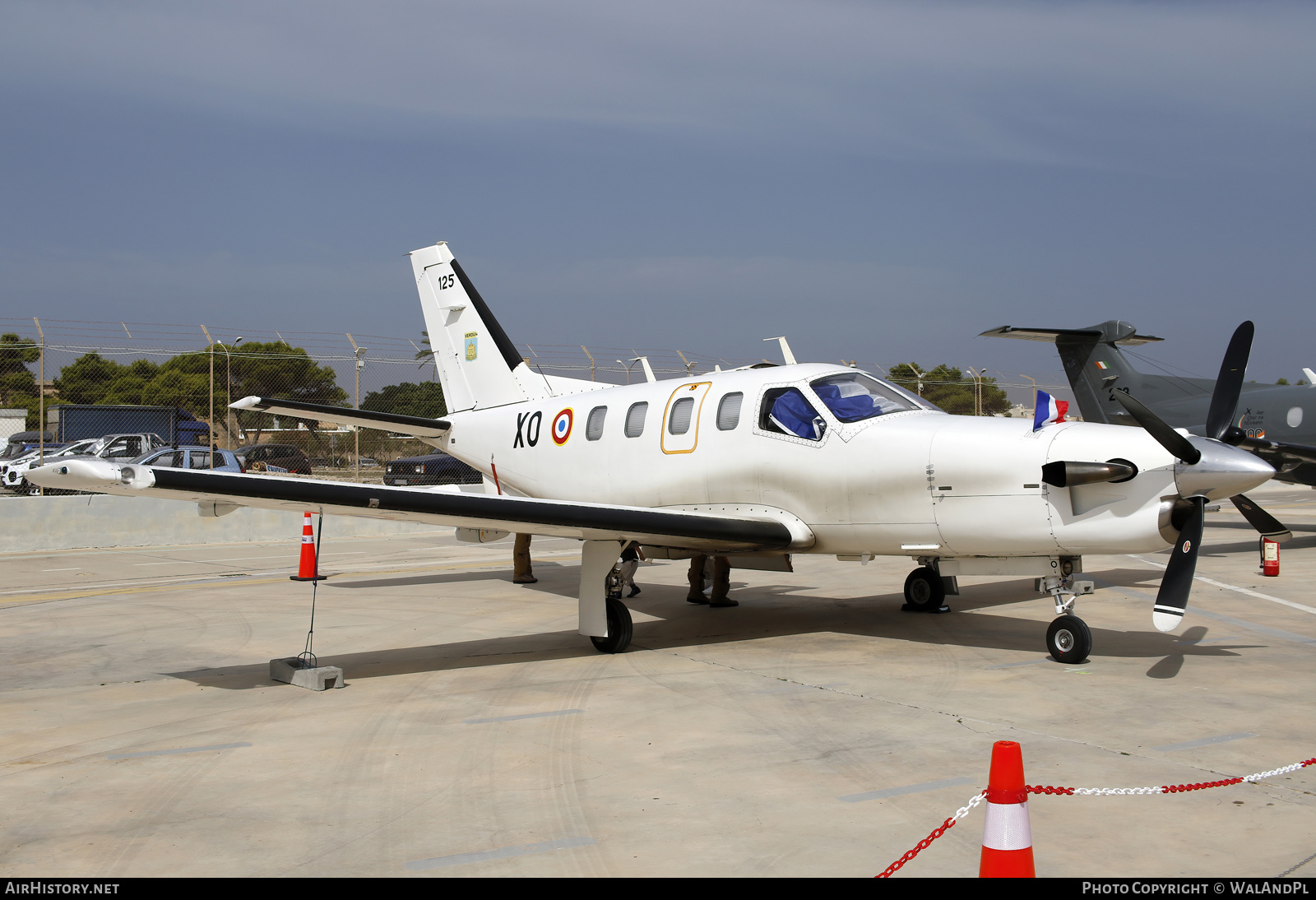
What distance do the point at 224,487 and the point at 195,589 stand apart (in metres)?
7.09

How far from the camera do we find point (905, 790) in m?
4.84

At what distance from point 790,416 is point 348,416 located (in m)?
5.75

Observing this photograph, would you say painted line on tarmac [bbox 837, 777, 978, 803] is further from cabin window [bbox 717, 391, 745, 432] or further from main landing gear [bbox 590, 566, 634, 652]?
cabin window [bbox 717, 391, 745, 432]

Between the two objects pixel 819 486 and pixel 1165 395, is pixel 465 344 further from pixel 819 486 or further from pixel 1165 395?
pixel 1165 395

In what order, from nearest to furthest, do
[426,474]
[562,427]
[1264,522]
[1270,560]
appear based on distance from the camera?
[1264,522]
[562,427]
[1270,560]
[426,474]

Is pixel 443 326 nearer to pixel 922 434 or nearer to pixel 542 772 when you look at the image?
pixel 922 434

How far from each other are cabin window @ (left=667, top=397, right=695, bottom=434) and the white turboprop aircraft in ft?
0.08

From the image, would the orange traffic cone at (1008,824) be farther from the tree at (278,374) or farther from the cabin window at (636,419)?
the tree at (278,374)

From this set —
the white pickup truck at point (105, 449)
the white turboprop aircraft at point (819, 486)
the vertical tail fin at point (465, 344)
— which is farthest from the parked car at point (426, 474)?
the white turboprop aircraft at point (819, 486)

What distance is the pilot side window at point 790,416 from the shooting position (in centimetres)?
912

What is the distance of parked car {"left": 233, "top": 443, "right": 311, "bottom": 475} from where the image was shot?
949 inches

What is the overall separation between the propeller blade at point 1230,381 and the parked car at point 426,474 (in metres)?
20.6

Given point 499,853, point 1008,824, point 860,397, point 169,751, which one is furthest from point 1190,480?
point 169,751

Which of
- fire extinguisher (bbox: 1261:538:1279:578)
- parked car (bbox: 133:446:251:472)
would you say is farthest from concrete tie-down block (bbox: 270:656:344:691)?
parked car (bbox: 133:446:251:472)
